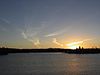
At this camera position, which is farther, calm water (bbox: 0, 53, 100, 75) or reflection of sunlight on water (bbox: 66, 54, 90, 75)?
reflection of sunlight on water (bbox: 66, 54, 90, 75)

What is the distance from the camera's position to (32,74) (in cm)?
5178

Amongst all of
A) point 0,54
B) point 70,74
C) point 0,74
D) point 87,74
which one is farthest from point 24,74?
point 0,54

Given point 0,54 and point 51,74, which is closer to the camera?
point 51,74

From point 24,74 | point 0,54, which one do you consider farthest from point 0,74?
point 0,54

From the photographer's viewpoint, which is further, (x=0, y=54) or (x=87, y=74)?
(x=0, y=54)

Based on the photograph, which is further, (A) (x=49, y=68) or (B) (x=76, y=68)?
(B) (x=76, y=68)

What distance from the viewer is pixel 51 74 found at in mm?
52469

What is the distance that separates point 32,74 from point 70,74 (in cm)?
800

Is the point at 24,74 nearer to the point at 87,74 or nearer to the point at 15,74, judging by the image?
the point at 15,74

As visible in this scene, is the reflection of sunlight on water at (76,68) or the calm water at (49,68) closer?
the calm water at (49,68)

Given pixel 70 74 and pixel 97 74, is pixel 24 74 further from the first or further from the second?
pixel 97 74

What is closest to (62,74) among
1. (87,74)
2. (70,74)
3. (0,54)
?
(70,74)

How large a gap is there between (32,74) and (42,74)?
2.20 metres

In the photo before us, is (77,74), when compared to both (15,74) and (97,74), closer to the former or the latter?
(97,74)
